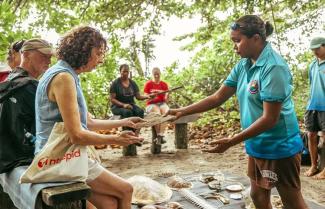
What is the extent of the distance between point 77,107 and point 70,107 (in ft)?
0.18

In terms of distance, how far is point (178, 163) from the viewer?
Result: 21.7 feet

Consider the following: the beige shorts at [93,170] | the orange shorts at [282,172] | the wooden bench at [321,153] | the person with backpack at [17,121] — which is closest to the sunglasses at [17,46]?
the person with backpack at [17,121]

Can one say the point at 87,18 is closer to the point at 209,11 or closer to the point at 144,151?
the point at 209,11

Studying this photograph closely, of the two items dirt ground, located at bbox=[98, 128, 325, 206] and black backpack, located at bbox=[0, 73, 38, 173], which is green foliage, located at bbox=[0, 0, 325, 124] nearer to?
dirt ground, located at bbox=[98, 128, 325, 206]

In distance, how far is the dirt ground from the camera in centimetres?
586

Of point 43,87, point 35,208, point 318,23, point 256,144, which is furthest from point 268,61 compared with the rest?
point 318,23

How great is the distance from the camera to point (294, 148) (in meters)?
2.56

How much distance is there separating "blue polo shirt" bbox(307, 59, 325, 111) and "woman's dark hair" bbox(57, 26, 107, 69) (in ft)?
13.1

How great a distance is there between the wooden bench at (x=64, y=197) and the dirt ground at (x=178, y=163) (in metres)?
3.55

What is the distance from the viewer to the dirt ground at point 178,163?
19.2 ft

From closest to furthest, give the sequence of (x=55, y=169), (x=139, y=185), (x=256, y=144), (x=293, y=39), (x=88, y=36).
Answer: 1. (x=55, y=169)
2. (x=88, y=36)
3. (x=256, y=144)
4. (x=139, y=185)
5. (x=293, y=39)

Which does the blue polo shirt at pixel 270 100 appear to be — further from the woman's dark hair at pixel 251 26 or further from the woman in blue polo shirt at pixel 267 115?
the woman's dark hair at pixel 251 26

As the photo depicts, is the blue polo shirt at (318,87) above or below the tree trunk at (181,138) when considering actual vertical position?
above

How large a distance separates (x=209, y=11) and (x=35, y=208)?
6.04m
